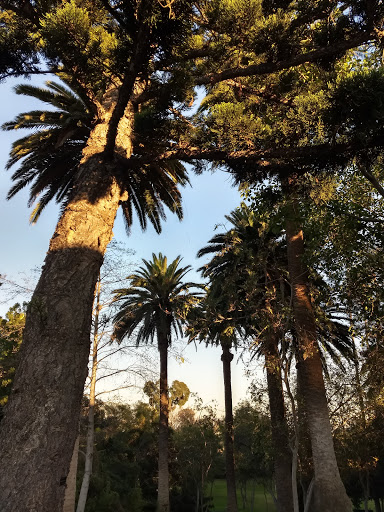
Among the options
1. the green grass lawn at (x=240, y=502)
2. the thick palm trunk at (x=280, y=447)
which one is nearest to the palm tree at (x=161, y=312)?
the thick palm trunk at (x=280, y=447)

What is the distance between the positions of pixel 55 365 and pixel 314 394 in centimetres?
818

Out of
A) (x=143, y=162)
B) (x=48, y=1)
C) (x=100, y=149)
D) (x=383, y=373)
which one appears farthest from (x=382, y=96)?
(x=383, y=373)

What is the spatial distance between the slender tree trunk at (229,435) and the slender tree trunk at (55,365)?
64.6 ft

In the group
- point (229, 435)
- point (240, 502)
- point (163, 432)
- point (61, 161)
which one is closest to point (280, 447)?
point (229, 435)

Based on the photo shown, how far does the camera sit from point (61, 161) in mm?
11898

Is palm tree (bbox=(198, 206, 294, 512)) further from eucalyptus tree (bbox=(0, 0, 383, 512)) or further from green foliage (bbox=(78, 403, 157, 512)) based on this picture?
green foliage (bbox=(78, 403, 157, 512))

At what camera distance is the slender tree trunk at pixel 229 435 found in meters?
21.7

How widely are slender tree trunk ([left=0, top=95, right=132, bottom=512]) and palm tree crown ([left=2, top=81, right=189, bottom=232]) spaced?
6.15m

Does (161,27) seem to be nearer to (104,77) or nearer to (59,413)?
(104,77)

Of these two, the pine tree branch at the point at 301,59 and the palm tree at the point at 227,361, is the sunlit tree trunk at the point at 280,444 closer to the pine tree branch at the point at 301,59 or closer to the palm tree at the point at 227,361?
the palm tree at the point at 227,361

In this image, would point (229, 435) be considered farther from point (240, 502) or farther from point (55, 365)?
point (240, 502)

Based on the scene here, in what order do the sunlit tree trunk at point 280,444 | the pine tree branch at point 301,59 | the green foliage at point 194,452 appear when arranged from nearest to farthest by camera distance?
the pine tree branch at point 301,59 → the sunlit tree trunk at point 280,444 → the green foliage at point 194,452

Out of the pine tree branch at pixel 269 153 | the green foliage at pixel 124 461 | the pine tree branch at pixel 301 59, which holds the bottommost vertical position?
the green foliage at pixel 124 461

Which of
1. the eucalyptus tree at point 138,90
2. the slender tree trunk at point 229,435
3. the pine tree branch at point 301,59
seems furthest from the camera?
the slender tree trunk at point 229,435
